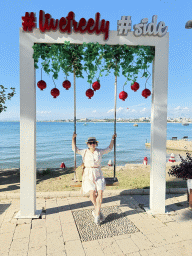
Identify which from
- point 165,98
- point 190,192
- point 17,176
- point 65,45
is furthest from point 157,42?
point 17,176

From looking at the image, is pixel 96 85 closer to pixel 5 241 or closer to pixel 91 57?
pixel 91 57

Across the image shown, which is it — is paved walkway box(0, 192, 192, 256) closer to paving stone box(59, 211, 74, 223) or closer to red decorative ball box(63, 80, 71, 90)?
paving stone box(59, 211, 74, 223)

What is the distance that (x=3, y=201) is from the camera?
16.2 ft

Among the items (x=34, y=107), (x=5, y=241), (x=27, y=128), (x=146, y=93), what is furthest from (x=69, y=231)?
(x=146, y=93)

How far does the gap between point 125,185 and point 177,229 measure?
8.87 ft

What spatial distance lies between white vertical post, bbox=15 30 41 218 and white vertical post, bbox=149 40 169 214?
2.41 meters

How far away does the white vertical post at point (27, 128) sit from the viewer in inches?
152

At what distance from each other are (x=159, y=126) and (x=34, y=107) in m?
2.55

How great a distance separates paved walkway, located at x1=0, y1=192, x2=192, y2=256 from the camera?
9.90 ft

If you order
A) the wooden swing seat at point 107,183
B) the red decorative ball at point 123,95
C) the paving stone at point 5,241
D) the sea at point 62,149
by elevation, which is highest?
the red decorative ball at point 123,95

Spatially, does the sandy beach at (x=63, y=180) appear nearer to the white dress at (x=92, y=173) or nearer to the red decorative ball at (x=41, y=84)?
the white dress at (x=92, y=173)

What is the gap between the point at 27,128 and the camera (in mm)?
3988

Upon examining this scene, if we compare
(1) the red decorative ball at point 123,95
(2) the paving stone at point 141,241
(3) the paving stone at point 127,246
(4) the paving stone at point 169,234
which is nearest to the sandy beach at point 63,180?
(4) the paving stone at point 169,234

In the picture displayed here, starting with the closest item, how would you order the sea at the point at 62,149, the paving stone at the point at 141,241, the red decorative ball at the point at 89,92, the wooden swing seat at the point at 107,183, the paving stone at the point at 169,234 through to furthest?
the paving stone at the point at 141,241 → the paving stone at the point at 169,234 → the wooden swing seat at the point at 107,183 → the red decorative ball at the point at 89,92 → the sea at the point at 62,149
